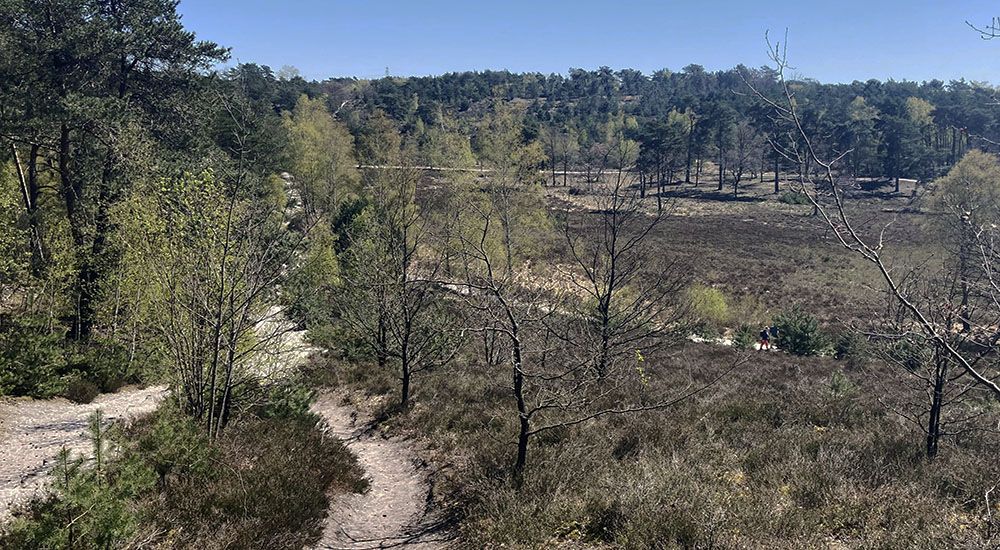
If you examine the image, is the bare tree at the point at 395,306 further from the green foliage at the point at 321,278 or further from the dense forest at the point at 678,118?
the dense forest at the point at 678,118

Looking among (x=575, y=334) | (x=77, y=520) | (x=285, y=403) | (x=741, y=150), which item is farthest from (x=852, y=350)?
(x=741, y=150)

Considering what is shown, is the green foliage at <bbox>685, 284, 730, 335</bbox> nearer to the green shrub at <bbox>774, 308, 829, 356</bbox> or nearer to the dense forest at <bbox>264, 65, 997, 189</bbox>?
the green shrub at <bbox>774, 308, 829, 356</bbox>

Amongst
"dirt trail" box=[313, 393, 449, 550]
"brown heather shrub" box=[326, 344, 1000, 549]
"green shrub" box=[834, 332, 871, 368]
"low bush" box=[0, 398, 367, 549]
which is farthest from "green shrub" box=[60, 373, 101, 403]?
"green shrub" box=[834, 332, 871, 368]

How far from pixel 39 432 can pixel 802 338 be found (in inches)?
940

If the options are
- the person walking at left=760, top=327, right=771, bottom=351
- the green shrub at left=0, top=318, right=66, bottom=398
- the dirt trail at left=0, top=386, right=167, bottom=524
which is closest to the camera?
the dirt trail at left=0, top=386, right=167, bottom=524

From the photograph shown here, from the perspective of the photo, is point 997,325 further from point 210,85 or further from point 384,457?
point 210,85

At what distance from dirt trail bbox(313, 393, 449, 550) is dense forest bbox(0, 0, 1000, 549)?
0.06 meters

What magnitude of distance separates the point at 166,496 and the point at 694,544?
5.44 metres

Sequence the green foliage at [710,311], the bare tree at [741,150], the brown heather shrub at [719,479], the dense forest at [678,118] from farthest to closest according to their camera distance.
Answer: the bare tree at [741,150], the dense forest at [678,118], the green foliage at [710,311], the brown heather shrub at [719,479]

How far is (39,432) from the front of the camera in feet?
30.8

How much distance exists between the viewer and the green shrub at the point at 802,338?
886 inches

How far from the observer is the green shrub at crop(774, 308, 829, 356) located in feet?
73.9

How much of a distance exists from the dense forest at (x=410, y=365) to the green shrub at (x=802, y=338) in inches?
4.1

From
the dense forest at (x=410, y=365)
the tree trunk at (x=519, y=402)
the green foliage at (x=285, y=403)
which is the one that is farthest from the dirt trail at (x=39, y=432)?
the tree trunk at (x=519, y=402)
